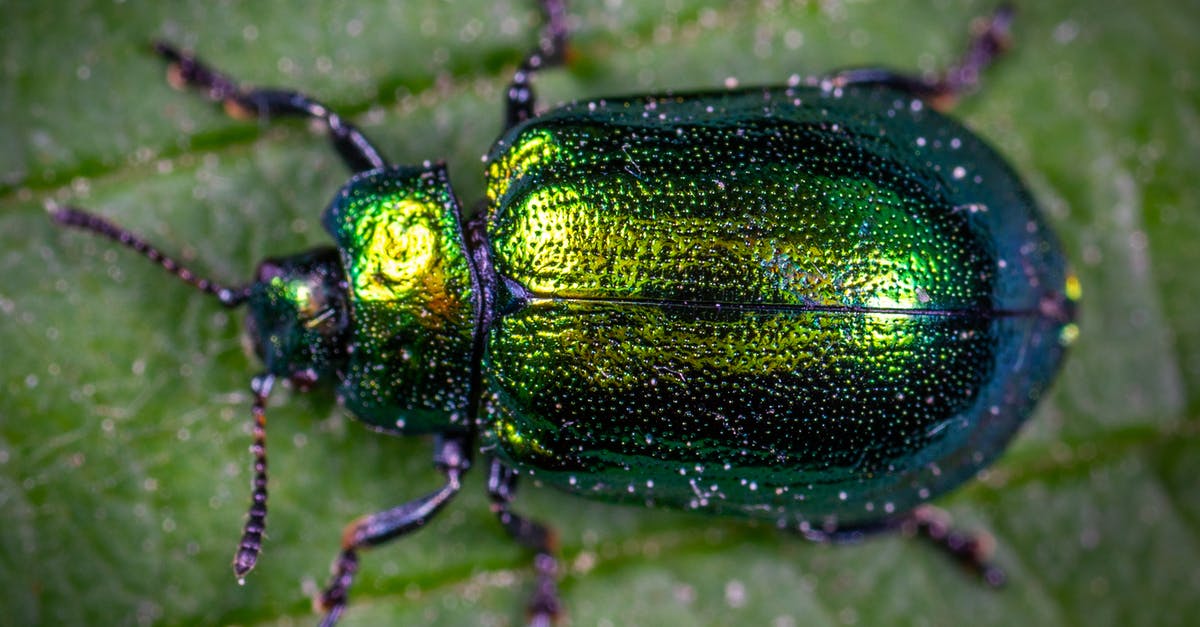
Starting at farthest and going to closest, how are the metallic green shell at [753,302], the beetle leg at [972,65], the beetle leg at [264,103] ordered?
the beetle leg at [972,65], the beetle leg at [264,103], the metallic green shell at [753,302]

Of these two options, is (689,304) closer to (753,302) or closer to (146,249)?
(753,302)

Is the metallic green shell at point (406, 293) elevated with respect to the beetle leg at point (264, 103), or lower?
lower

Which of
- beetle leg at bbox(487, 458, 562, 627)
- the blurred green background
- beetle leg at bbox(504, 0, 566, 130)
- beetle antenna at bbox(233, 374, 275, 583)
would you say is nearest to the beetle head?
beetle antenna at bbox(233, 374, 275, 583)

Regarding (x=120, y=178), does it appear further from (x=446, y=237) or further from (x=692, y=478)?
(x=692, y=478)

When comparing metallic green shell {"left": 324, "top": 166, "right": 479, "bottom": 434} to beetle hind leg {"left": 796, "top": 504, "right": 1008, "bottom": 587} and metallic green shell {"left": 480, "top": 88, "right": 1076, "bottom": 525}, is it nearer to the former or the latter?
metallic green shell {"left": 480, "top": 88, "right": 1076, "bottom": 525}

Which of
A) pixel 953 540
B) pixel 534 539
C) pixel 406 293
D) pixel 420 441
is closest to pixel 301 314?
pixel 406 293

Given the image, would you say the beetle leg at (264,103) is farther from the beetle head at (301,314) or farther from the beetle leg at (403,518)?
the beetle leg at (403,518)

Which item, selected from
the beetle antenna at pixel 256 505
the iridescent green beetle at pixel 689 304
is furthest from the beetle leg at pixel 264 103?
the beetle antenna at pixel 256 505
